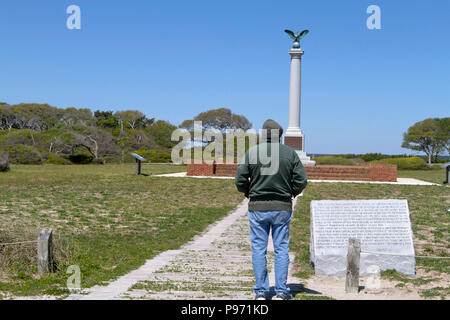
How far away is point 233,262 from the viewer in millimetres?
7176

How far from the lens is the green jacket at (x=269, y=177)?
4.82 meters

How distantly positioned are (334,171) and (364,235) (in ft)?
59.8

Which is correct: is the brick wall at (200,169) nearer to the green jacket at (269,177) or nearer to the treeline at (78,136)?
the treeline at (78,136)

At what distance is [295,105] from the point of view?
27125 millimetres

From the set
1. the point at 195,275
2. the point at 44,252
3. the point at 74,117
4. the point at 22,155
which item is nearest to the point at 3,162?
the point at 22,155

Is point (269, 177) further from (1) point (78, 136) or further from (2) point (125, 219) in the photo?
(1) point (78, 136)

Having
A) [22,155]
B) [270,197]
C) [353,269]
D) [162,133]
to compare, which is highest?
[162,133]

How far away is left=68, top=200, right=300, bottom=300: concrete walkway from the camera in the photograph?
509 centimetres

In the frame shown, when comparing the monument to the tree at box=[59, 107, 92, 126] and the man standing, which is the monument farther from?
the tree at box=[59, 107, 92, 126]

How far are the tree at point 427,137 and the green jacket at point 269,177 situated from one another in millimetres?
52915

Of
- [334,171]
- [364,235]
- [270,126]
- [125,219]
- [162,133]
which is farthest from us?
[162,133]

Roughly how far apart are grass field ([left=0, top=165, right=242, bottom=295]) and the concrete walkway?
303 mm

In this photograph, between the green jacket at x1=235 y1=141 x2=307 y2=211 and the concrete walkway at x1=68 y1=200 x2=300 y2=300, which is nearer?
the green jacket at x1=235 y1=141 x2=307 y2=211

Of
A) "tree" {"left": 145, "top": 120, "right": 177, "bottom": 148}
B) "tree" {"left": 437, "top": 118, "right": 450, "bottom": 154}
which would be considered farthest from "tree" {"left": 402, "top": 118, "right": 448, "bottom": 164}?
"tree" {"left": 145, "top": 120, "right": 177, "bottom": 148}
